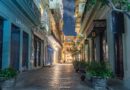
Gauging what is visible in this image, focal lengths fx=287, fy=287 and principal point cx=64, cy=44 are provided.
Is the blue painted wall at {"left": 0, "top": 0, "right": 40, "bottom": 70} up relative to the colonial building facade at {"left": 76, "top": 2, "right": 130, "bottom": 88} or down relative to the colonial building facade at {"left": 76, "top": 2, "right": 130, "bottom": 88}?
up

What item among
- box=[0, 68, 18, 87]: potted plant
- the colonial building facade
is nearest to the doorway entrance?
the colonial building facade

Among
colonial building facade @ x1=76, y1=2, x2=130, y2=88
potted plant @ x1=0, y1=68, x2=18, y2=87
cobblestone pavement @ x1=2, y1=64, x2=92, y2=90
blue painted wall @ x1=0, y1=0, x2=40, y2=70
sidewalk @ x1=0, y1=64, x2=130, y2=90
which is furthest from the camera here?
blue painted wall @ x1=0, y1=0, x2=40, y2=70

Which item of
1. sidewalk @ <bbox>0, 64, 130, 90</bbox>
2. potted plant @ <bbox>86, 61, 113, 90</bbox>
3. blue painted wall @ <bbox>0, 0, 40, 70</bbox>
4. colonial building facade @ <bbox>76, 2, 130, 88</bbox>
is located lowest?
sidewalk @ <bbox>0, 64, 130, 90</bbox>

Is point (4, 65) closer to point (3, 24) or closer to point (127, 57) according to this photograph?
point (3, 24)

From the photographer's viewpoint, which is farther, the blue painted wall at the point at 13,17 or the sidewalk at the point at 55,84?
the blue painted wall at the point at 13,17

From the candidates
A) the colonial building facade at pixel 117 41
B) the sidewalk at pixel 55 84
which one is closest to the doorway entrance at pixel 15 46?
the sidewalk at pixel 55 84

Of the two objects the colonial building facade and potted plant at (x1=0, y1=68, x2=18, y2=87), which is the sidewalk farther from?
the colonial building facade

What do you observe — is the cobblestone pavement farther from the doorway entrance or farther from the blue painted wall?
the doorway entrance

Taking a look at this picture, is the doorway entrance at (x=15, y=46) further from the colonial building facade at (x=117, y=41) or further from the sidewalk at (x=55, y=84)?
the colonial building facade at (x=117, y=41)

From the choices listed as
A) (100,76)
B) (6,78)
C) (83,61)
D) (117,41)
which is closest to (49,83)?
(100,76)

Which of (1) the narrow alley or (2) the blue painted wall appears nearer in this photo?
(1) the narrow alley

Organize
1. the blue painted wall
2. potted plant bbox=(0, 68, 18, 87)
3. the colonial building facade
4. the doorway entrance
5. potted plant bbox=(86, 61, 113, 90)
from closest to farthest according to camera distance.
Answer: potted plant bbox=(0, 68, 18, 87) < potted plant bbox=(86, 61, 113, 90) < the colonial building facade < the blue painted wall < the doorway entrance

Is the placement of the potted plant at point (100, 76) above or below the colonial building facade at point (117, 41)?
below

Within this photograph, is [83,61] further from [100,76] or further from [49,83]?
[100,76]
